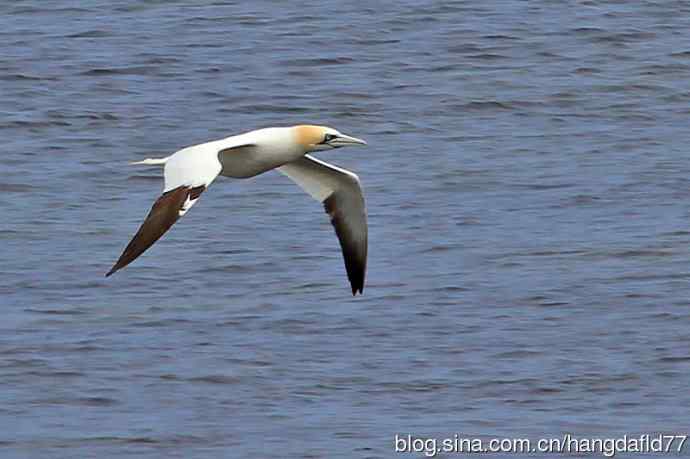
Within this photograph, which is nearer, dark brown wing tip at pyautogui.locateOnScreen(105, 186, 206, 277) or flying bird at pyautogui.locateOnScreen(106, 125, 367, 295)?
dark brown wing tip at pyautogui.locateOnScreen(105, 186, 206, 277)

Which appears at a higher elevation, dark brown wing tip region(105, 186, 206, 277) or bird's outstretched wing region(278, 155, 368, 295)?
dark brown wing tip region(105, 186, 206, 277)

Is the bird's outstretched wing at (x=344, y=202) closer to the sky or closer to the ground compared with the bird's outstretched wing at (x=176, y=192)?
closer to the ground

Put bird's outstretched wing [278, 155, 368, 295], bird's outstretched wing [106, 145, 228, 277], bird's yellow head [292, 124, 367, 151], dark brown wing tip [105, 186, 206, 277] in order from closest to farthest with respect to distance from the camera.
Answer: dark brown wing tip [105, 186, 206, 277] → bird's outstretched wing [106, 145, 228, 277] → bird's yellow head [292, 124, 367, 151] → bird's outstretched wing [278, 155, 368, 295]

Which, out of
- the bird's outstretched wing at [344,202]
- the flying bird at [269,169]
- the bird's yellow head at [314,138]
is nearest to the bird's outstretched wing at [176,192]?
the flying bird at [269,169]

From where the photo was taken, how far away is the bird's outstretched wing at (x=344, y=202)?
1252 centimetres

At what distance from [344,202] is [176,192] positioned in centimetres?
230

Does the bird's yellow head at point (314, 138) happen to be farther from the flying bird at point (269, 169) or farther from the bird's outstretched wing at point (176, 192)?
the bird's outstretched wing at point (176, 192)

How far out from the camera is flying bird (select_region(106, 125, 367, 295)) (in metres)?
10.3

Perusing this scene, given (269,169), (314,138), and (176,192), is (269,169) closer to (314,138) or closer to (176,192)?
(314,138)

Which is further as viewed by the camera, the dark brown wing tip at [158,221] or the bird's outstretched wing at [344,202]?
the bird's outstretched wing at [344,202]

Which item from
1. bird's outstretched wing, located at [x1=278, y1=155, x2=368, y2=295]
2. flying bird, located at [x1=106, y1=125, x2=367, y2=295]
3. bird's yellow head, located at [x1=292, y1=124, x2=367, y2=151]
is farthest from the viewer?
bird's outstretched wing, located at [x1=278, y1=155, x2=368, y2=295]

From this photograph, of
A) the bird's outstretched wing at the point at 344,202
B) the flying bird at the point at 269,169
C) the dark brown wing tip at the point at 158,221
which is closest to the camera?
the dark brown wing tip at the point at 158,221

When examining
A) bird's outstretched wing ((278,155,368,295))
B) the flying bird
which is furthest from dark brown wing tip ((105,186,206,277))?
bird's outstretched wing ((278,155,368,295))

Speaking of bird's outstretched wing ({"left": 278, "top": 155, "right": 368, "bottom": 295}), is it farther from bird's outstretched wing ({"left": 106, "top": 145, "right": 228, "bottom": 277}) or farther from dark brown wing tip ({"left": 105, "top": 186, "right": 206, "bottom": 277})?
dark brown wing tip ({"left": 105, "top": 186, "right": 206, "bottom": 277})
